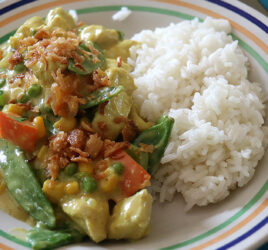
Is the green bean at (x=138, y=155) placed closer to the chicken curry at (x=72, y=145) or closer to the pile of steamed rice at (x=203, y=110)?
the chicken curry at (x=72, y=145)

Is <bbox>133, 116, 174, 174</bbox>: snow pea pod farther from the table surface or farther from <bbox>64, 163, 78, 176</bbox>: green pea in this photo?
the table surface

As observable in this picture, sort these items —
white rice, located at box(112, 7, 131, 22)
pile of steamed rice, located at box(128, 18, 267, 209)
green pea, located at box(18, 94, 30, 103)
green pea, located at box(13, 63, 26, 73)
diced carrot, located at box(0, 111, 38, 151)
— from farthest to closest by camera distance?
white rice, located at box(112, 7, 131, 22)
green pea, located at box(13, 63, 26, 73)
green pea, located at box(18, 94, 30, 103)
pile of steamed rice, located at box(128, 18, 267, 209)
diced carrot, located at box(0, 111, 38, 151)

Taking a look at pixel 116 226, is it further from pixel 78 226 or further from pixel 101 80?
pixel 101 80

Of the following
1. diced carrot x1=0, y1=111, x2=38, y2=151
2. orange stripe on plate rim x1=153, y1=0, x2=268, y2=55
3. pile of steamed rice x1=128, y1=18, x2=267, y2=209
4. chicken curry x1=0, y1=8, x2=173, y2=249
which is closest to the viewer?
chicken curry x1=0, y1=8, x2=173, y2=249

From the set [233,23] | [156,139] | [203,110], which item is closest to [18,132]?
[156,139]

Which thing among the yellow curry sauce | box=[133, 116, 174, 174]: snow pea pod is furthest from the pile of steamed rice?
the yellow curry sauce

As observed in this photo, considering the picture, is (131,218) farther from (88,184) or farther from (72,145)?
(72,145)

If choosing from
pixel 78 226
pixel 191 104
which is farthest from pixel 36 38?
pixel 78 226
